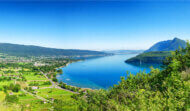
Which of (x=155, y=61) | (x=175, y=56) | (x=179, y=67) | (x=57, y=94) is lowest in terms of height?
(x=57, y=94)

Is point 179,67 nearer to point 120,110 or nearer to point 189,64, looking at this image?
point 189,64

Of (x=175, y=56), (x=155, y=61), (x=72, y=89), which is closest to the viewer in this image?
(x=175, y=56)

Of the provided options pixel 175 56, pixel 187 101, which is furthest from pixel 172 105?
pixel 175 56

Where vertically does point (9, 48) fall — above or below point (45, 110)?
above

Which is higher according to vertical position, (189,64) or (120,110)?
(189,64)

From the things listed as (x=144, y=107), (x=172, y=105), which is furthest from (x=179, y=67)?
(x=144, y=107)

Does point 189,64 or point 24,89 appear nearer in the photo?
point 189,64

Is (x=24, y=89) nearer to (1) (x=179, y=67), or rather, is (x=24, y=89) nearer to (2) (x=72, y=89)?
(2) (x=72, y=89)

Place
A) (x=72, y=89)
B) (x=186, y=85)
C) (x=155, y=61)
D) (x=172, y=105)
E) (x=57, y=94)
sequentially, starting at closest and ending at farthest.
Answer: (x=172, y=105)
(x=186, y=85)
(x=57, y=94)
(x=72, y=89)
(x=155, y=61)

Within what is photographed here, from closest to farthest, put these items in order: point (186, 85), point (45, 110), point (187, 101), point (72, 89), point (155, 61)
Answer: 1. point (187, 101)
2. point (186, 85)
3. point (45, 110)
4. point (72, 89)
5. point (155, 61)
